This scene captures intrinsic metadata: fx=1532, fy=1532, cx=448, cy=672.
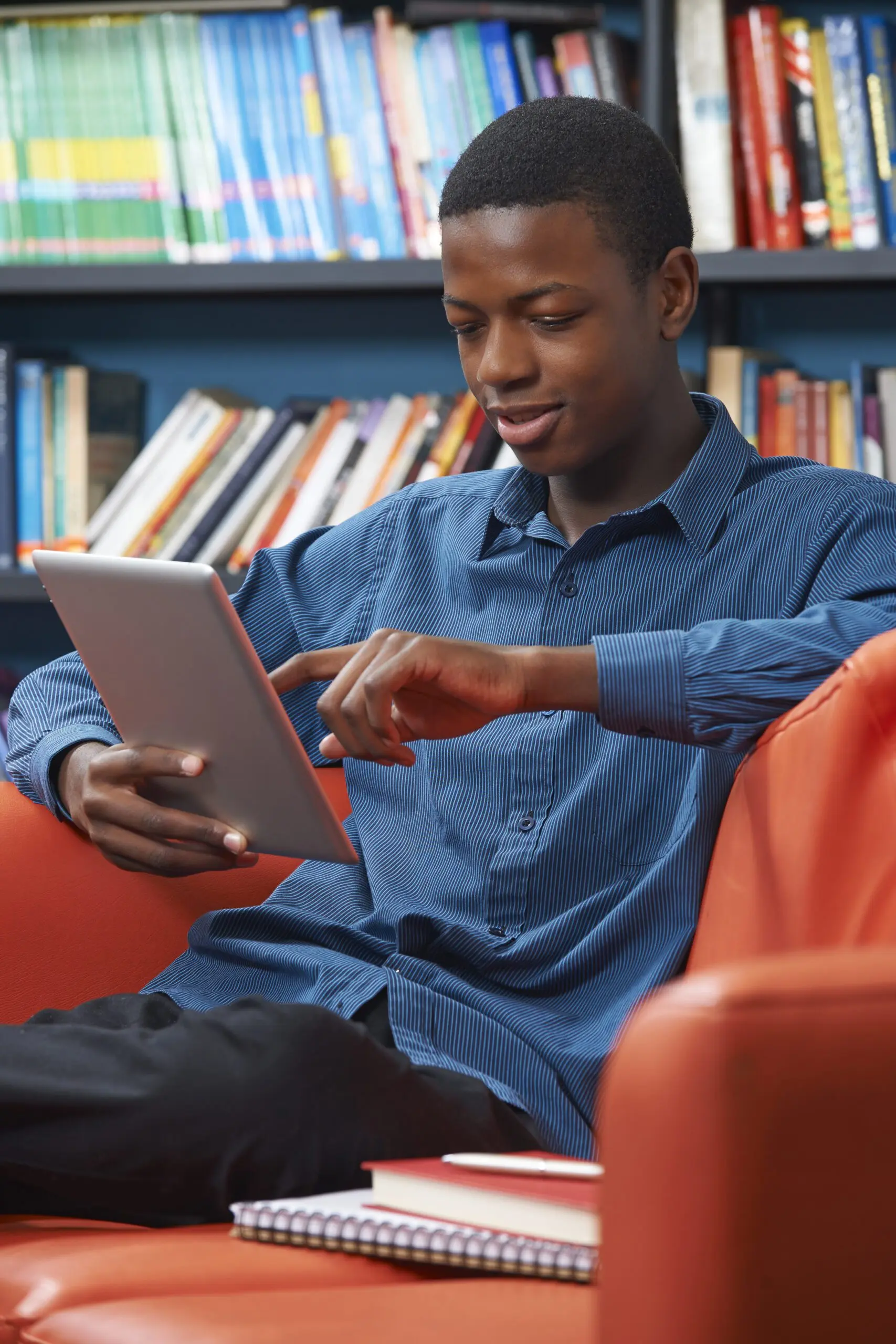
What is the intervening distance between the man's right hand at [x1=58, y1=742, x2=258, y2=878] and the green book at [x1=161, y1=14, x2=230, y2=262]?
1.03 metres

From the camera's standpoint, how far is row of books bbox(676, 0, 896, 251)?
179cm

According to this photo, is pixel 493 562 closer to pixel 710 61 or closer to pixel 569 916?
pixel 569 916

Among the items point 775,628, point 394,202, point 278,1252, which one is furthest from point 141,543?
point 278,1252

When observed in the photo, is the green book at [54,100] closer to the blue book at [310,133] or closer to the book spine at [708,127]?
the blue book at [310,133]

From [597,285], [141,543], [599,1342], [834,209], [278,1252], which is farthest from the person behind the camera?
[141,543]

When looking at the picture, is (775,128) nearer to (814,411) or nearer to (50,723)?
(814,411)

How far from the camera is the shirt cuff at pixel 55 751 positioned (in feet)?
3.98

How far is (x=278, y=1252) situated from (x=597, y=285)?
736mm

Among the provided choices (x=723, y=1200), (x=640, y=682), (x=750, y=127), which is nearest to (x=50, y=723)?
(x=640, y=682)

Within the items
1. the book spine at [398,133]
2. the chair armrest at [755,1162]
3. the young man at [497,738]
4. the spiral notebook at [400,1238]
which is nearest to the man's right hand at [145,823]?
the young man at [497,738]

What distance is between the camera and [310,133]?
193 cm

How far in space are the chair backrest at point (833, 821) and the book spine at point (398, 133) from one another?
118 centimetres

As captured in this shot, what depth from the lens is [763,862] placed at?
91cm

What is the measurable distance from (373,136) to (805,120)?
526 millimetres
